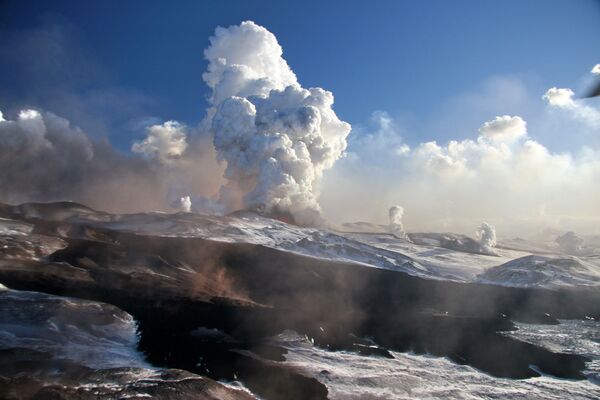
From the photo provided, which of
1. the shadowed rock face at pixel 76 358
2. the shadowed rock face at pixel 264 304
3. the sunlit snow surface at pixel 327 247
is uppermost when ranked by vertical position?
the sunlit snow surface at pixel 327 247

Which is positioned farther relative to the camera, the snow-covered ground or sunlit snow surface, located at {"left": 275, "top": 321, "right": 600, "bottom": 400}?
the snow-covered ground

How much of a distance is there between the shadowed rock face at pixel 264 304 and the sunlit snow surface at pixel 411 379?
4.26 ft

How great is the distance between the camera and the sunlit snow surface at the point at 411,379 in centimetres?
2517

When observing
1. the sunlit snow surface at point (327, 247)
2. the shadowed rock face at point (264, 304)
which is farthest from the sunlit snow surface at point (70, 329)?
the sunlit snow surface at point (327, 247)

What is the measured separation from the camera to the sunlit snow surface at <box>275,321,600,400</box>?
25.2 meters

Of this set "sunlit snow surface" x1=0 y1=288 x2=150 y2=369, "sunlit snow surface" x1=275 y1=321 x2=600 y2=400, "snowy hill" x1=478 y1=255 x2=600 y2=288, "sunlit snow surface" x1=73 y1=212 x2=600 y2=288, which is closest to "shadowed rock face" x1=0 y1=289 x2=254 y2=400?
"sunlit snow surface" x1=0 y1=288 x2=150 y2=369

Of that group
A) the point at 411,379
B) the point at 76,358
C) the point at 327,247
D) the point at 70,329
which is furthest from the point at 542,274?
the point at 76,358

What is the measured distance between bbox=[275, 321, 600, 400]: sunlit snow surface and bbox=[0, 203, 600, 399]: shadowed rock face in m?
1.30

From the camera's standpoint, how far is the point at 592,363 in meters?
35.0

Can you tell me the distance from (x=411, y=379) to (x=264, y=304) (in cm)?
1870

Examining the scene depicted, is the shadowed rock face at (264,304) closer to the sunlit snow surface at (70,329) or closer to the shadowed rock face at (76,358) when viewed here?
the sunlit snow surface at (70,329)

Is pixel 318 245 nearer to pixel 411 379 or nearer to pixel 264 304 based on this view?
pixel 264 304

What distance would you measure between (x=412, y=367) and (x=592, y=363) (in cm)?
1722

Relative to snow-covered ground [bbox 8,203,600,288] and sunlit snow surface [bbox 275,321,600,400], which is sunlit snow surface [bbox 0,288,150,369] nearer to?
sunlit snow surface [bbox 275,321,600,400]
